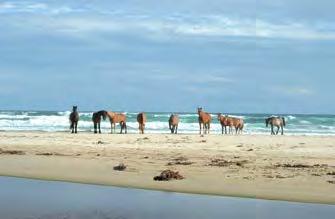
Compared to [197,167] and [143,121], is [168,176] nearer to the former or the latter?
[197,167]

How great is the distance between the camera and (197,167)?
650 inches

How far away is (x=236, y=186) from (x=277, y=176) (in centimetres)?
137

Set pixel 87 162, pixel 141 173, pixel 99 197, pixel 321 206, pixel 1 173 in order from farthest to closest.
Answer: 1. pixel 87 162
2. pixel 1 173
3. pixel 141 173
4. pixel 99 197
5. pixel 321 206

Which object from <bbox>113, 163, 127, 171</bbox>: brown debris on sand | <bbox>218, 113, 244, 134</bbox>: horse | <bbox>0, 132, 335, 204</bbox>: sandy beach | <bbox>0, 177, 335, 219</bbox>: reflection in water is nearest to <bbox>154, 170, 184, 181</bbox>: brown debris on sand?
<bbox>0, 132, 335, 204</bbox>: sandy beach

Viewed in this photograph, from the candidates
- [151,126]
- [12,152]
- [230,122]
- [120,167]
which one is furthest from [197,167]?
[151,126]

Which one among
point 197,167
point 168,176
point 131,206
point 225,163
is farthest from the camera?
point 225,163

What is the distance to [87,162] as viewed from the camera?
60.1 ft

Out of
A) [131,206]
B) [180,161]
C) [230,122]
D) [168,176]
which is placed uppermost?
[230,122]

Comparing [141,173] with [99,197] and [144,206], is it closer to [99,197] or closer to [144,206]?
[99,197]

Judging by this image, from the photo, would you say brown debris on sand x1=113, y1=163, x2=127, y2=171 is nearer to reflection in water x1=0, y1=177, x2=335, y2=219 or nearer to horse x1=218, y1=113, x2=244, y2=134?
reflection in water x1=0, y1=177, x2=335, y2=219

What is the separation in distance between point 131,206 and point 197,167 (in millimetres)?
5631

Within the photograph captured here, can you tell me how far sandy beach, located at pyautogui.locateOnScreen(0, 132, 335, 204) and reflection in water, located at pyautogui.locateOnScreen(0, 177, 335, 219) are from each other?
777 mm

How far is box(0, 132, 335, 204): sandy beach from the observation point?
528 inches

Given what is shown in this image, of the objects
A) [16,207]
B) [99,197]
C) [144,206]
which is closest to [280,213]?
[144,206]
